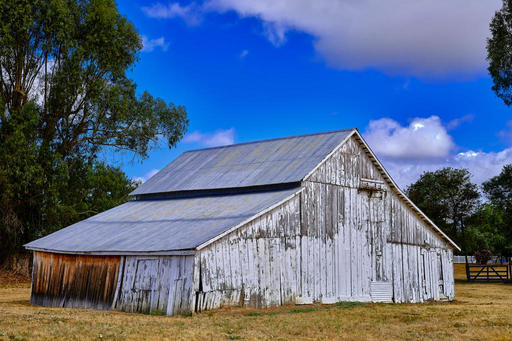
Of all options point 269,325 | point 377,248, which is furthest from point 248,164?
point 269,325

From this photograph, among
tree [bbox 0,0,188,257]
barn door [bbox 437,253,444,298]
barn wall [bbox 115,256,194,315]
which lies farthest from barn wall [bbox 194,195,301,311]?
tree [bbox 0,0,188,257]

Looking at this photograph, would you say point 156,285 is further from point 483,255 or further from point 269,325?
point 483,255

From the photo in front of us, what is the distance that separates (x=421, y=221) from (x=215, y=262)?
50.9ft

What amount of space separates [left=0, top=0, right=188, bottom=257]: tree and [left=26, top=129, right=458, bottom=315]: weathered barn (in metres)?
7.70

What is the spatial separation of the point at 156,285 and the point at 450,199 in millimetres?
61081

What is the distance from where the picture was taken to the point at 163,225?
25.4 metres

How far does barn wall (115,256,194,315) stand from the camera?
67.6ft

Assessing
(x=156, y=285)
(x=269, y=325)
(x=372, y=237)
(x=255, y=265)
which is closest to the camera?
(x=269, y=325)

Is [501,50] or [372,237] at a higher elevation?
[501,50]

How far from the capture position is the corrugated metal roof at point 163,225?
2225cm

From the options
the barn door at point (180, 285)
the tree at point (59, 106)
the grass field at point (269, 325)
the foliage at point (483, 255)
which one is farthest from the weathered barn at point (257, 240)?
the foliage at point (483, 255)

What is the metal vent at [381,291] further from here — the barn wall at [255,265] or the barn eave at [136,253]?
the barn eave at [136,253]

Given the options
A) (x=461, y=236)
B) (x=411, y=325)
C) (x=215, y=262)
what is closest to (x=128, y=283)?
(x=215, y=262)

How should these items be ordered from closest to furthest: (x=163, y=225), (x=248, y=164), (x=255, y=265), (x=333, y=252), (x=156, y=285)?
(x=156, y=285) < (x=255, y=265) < (x=163, y=225) < (x=333, y=252) < (x=248, y=164)
